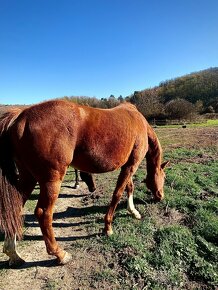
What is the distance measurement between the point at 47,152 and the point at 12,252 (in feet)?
5.16

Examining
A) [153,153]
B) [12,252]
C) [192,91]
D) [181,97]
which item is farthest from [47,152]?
[192,91]

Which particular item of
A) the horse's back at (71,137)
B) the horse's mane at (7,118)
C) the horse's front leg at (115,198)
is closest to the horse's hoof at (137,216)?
the horse's front leg at (115,198)

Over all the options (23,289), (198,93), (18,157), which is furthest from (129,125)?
(198,93)

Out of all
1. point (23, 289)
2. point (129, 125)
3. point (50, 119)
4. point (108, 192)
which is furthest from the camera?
point (108, 192)

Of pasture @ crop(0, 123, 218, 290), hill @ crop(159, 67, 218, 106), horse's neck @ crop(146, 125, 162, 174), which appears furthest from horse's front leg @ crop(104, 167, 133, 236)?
hill @ crop(159, 67, 218, 106)

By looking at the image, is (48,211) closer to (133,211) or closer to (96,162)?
(96,162)

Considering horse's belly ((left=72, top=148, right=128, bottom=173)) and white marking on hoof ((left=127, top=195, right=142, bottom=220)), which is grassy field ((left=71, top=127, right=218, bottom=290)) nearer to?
white marking on hoof ((left=127, top=195, right=142, bottom=220))

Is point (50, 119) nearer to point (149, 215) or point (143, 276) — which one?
point (143, 276)

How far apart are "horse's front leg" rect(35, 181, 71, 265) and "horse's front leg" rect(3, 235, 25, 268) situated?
48 centimetres

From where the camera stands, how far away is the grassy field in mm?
3674

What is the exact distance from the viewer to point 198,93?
86562 millimetres

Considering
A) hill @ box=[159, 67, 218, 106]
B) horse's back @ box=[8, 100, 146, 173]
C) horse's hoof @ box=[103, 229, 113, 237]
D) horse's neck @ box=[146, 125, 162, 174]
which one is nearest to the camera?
horse's back @ box=[8, 100, 146, 173]

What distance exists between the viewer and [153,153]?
5.81 metres

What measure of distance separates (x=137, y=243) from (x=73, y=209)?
6.92ft
